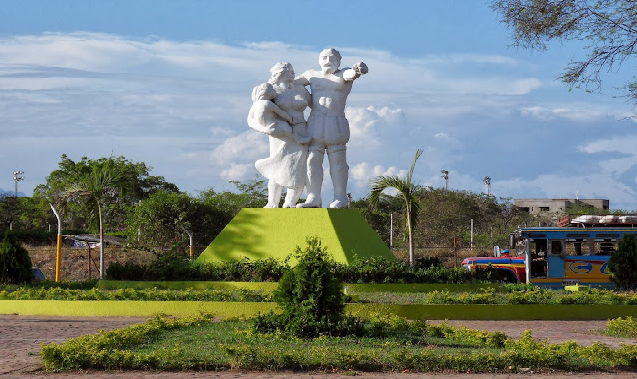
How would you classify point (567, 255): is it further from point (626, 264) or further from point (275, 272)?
point (275, 272)

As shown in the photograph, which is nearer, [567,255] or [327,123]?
[327,123]

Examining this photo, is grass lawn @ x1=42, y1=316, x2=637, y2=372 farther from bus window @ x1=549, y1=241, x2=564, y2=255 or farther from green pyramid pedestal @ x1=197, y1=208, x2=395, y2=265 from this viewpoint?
bus window @ x1=549, y1=241, x2=564, y2=255

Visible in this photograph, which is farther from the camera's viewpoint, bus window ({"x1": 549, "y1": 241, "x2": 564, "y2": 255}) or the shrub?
bus window ({"x1": 549, "y1": 241, "x2": 564, "y2": 255})

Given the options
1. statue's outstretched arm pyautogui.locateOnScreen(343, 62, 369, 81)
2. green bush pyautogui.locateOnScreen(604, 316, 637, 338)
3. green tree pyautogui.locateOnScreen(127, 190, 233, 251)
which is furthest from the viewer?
green tree pyautogui.locateOnScreen(127, 190, 233, 251)

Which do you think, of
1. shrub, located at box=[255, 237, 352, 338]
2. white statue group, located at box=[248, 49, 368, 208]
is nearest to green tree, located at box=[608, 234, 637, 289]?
white statue group, located at box=[248, 49, 368, 208]

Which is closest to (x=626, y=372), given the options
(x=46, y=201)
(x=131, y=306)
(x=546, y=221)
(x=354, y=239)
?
(x=131, y=306)

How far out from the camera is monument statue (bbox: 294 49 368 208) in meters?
16.5

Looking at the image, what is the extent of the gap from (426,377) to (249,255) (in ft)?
30.0

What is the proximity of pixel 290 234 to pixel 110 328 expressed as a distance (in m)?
5.70

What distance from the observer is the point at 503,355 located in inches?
313

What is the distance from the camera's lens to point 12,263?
15734 mm

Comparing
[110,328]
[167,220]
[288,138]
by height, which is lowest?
[110,328]

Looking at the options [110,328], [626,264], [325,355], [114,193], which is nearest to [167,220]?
[114,193]

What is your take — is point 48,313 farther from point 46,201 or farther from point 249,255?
point 46,201
